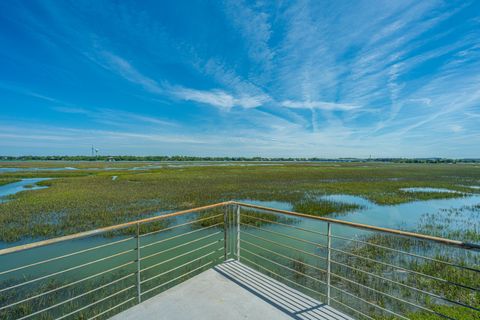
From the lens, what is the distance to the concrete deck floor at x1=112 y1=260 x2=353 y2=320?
3064 millimetres

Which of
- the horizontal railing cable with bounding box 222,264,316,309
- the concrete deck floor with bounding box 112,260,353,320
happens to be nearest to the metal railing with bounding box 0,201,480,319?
the concrete deck floor with bounding box 112,260,353,320

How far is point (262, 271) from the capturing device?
630 centimetres

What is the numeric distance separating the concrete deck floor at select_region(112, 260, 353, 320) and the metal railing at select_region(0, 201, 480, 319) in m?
0.23

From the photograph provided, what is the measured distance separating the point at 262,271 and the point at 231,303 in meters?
3.20

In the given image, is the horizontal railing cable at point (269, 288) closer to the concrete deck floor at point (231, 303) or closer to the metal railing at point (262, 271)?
the concrete deck floor at point (231, 303)

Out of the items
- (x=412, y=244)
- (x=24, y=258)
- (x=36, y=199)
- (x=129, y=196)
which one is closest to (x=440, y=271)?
(x=412, y=244)

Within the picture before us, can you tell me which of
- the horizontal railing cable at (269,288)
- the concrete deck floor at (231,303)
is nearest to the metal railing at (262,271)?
the concrete deck floor at (231,303)

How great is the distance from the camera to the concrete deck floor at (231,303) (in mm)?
3064

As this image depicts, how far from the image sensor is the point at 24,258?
7.12 meters

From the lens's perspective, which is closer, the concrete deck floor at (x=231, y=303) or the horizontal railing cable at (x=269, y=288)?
the concrete deck floor at (x=231, y=303)

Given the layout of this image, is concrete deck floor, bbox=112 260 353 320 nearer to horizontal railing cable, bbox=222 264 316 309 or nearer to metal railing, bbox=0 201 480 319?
horizontal railing cable, bbox=222 264 316 309

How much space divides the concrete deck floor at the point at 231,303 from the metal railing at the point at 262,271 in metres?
0.23

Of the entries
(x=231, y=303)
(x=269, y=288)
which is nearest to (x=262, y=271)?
(x=269, y=288)

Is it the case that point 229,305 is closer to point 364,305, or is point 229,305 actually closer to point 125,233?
point 364,305
